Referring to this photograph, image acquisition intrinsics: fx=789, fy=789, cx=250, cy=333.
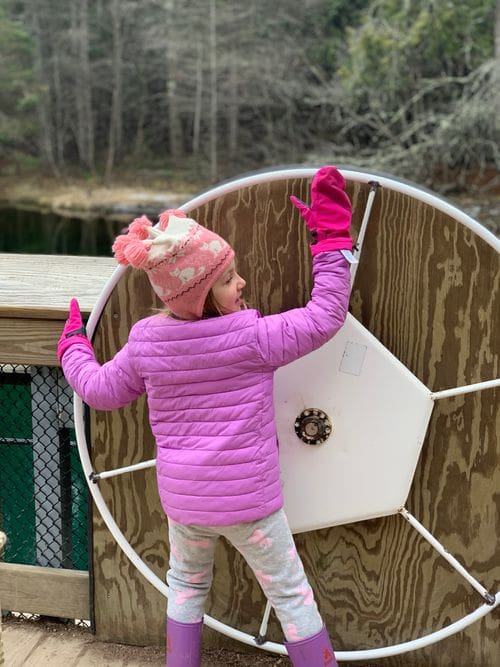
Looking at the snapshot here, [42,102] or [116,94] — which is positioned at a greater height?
[116,94]

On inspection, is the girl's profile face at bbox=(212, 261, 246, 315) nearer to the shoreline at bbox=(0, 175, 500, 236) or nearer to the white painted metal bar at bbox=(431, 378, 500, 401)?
the white painted metal bar at bbox=(431, 378, 500, 401)

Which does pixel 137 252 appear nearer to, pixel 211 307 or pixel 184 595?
pixel 211 307

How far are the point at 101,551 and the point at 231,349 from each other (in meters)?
0.94

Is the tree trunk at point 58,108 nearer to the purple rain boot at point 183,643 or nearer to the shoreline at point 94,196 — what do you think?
the shoreline at point 94,196

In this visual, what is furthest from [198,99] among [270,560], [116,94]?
[270,560]

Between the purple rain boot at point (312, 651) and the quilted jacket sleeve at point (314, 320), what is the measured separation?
654mm

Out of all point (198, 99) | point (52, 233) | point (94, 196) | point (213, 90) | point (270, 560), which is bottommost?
point (52, 233)

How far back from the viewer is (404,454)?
6.51ft

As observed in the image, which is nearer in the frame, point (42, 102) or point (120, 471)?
point (120, 471)

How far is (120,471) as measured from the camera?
219cm

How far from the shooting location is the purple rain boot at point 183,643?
76.5 inches

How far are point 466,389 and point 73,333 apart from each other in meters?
1.02

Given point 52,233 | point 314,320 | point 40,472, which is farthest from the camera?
point 52,233

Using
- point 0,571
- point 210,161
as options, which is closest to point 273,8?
point 210,161
